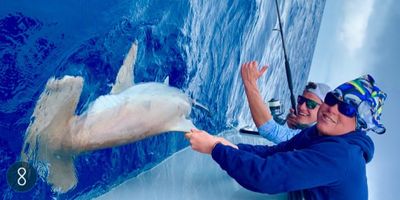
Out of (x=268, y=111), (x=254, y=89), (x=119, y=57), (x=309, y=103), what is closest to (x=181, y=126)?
(x=254, y=89)

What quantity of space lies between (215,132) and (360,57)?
21.8 ft

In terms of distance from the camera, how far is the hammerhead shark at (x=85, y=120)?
5.40 feet

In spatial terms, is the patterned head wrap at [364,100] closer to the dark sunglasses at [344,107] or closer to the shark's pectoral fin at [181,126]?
the dark sunglasses at [344,107]

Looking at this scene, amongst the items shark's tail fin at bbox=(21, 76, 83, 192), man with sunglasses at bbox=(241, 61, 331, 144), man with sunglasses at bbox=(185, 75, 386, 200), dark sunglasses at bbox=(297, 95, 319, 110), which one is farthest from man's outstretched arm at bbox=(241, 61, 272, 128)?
shark's tail fin at bbox=(21, 76, 83, 192)

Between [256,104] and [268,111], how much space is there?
0.12 metres

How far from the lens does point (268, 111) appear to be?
112 inches

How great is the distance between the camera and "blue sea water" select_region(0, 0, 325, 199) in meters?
1.49

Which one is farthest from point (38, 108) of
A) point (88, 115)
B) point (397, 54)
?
point (397, 54)

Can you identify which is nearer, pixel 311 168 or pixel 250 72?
pixel 311 168

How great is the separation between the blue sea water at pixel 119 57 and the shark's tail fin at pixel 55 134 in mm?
33

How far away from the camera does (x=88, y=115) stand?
1883mm

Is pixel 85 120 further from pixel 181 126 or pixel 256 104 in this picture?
pixel 256 104

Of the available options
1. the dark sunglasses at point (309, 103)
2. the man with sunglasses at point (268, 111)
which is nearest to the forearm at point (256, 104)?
the man with sunglasses at point (268, 111)

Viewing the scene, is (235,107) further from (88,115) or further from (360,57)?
(360,57)
